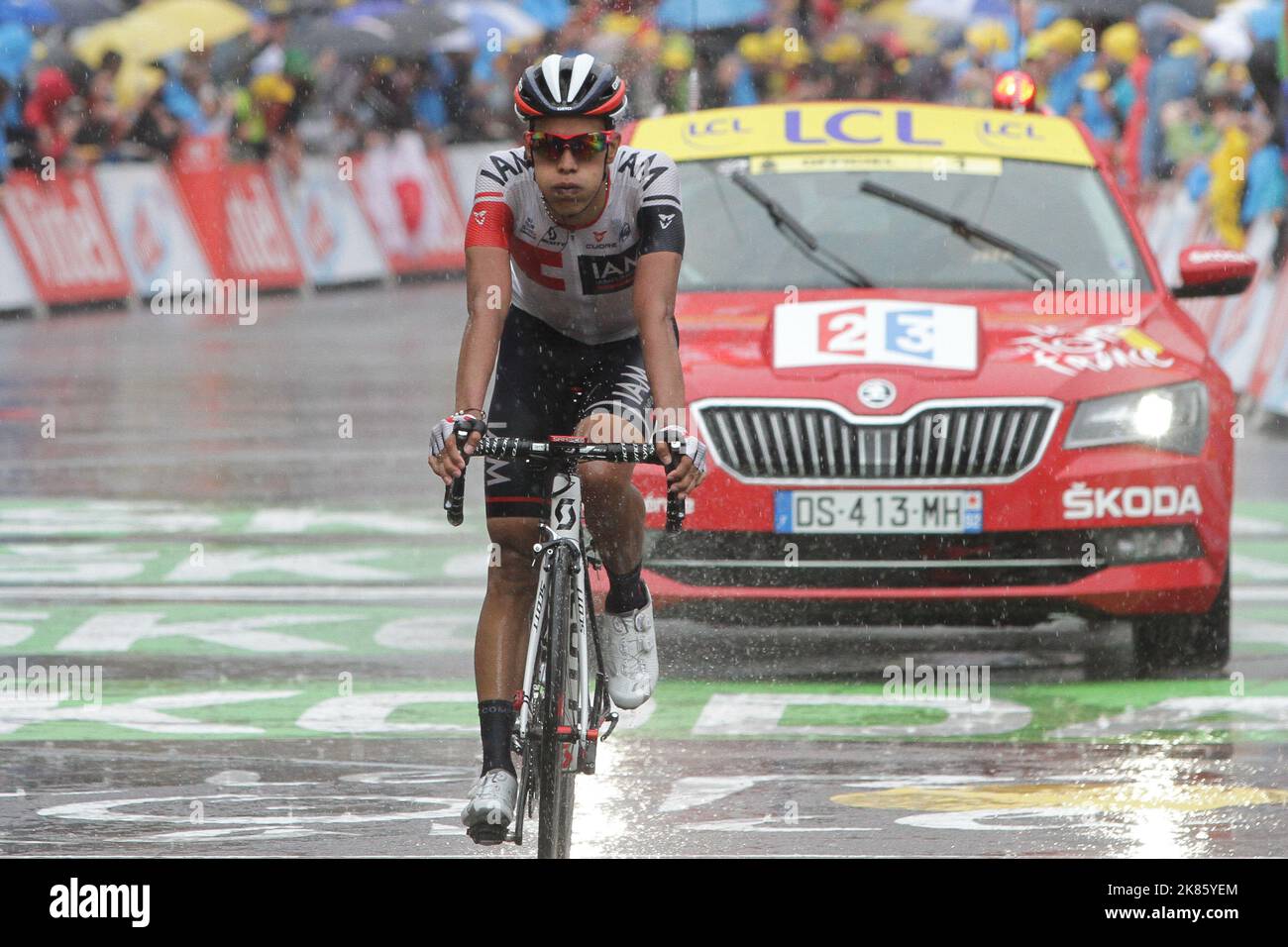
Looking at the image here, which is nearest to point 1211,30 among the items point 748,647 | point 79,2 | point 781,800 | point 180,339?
point 180,339

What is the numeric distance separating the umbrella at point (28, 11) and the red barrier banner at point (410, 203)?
16.7 feet

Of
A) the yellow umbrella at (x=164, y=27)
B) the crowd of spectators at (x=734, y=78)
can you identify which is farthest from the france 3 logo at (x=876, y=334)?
the yellow umbrella at (x=164, y=27)

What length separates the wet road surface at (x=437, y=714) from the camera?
6.75 m

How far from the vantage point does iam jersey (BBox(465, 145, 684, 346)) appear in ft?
20.4

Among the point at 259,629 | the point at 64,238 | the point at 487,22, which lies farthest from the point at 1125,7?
the point at 259,629

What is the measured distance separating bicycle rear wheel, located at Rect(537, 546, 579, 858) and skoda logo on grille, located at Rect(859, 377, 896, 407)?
2.92 metres

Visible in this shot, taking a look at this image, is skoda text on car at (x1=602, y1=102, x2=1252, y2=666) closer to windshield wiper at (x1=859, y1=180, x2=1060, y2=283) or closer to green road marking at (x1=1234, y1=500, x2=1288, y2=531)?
windshield wiper at (x1=859, y1=180, x2=1060, y2=283)

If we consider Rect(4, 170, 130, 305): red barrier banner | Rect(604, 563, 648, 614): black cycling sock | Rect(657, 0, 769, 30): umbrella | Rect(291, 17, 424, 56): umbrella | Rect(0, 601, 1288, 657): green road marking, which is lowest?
Rect(0, 601, 1288, 657): green road marking

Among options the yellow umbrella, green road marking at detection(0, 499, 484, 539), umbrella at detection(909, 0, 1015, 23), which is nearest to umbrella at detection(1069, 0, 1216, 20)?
umbrella at detection(909, 0, 1015, 23)

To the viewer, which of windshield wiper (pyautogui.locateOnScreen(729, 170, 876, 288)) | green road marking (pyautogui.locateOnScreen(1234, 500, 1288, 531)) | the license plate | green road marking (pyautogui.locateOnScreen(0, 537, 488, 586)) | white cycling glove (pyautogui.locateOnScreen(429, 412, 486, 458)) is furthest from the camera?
green road marking (pyautogui.locateOnScreen(1234, 500, 1288, 531))

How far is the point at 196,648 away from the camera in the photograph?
9.71 meters

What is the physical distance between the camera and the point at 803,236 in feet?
32.6
